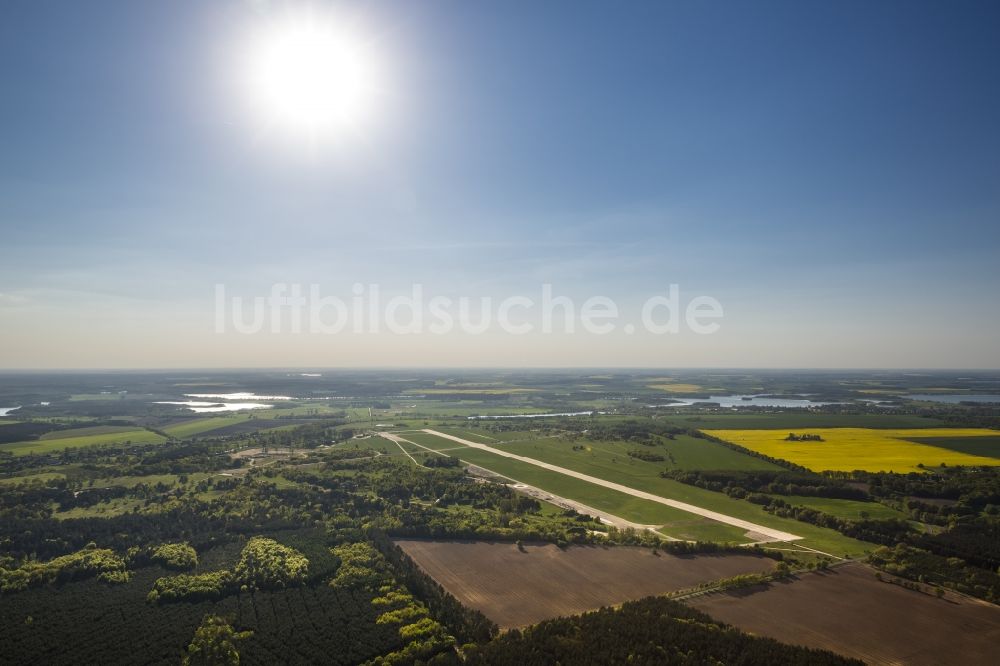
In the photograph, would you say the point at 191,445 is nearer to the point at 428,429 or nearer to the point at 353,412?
the point at 428,429

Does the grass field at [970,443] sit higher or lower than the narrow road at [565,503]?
higher

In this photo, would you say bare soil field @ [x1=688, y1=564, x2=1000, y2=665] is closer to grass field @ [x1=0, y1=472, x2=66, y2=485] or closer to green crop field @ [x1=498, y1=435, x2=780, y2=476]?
green crop field @ [x1=498, y1=435, x2=780, y2=476]

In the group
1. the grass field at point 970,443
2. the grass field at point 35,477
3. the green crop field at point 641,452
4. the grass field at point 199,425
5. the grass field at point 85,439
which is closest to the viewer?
the grass field at point 35,477

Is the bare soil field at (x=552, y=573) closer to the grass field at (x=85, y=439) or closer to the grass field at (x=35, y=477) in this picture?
the grass field at (x=35, y=477)

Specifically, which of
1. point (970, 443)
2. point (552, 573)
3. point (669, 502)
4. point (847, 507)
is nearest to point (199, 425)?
point (669, 502)

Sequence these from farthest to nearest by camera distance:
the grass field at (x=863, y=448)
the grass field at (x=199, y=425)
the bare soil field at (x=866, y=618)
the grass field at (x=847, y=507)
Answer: the grass field at (x=199, y=425), the grass field at (x=863, y=448), the grass field at (x=847, y=507), the bare soil field at (x=866, y=618)

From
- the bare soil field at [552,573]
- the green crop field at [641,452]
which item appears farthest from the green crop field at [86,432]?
the bare soil field at [552,573]

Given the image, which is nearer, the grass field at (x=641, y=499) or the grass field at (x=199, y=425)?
the grass field at (x=641, y=499)
